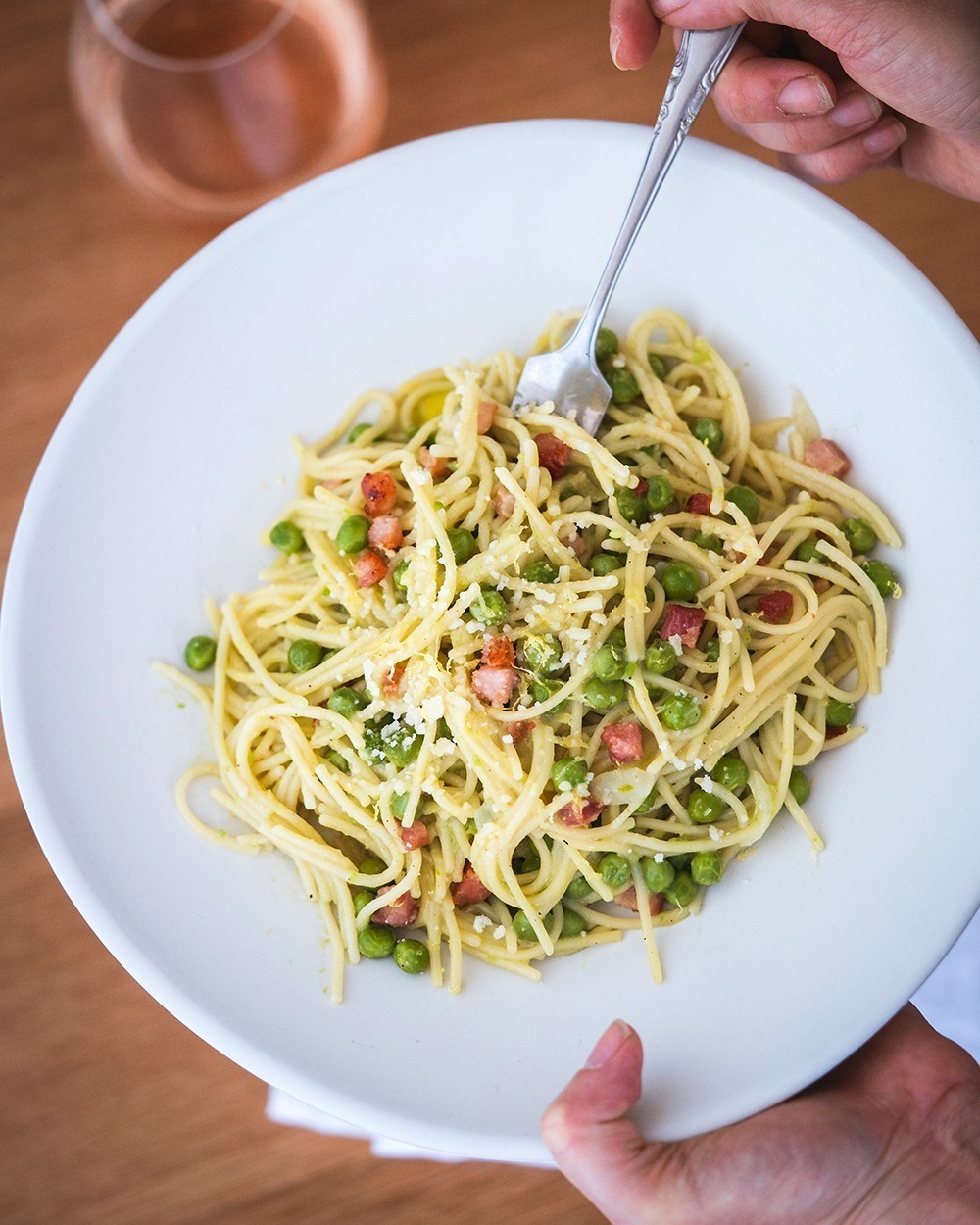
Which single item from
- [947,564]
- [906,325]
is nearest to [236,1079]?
[947,564]

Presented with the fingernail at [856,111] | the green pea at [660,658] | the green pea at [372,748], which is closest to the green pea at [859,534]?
the green pea at [660,658]

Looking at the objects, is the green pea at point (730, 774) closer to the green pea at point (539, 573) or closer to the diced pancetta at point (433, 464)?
the green pea at point (539, 573)

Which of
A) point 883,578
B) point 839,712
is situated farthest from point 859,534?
point 839,712

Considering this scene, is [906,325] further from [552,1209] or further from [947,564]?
[552,1209]

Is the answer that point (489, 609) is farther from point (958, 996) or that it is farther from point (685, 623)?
point (958, 996)

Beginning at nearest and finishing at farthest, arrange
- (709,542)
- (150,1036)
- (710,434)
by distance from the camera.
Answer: (709,542)
(710,434)
(150,1036)

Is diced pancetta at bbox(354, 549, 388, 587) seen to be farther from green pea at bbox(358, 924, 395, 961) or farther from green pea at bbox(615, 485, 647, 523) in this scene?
green pea at bbox(358, 924, 395, 961)
